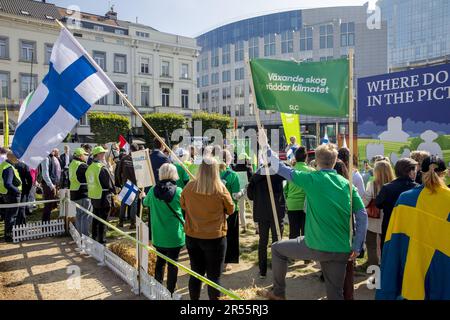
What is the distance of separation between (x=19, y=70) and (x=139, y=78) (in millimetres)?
12450

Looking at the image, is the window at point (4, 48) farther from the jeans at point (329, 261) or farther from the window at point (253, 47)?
the jeans at point (329, 261)

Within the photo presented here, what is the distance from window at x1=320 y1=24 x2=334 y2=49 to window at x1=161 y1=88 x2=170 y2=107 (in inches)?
860

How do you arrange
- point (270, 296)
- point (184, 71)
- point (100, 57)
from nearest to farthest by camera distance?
point (270, 296)
point (100, 57)
point (184, 71)

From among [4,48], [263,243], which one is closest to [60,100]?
[263,243]

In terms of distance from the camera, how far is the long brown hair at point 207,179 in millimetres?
4148

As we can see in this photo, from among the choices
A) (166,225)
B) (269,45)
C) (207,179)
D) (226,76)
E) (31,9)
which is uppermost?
(269,45)

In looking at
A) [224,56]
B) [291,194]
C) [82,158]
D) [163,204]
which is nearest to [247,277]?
[291,194]

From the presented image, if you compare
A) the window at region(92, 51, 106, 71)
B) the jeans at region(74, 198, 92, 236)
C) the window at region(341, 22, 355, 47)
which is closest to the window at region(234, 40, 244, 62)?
Result: the window at region(341, 22, 355, 47)

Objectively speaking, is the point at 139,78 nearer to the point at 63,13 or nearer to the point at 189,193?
the point at 63,13

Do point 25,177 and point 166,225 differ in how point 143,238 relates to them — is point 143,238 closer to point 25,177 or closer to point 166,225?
point 166,225

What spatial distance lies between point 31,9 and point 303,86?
44.5 meters

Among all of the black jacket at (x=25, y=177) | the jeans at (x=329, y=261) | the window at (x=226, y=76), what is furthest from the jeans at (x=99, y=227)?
A: the window at (x=226, y=76)

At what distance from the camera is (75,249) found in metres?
7.62

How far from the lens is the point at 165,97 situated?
47.8 metres
